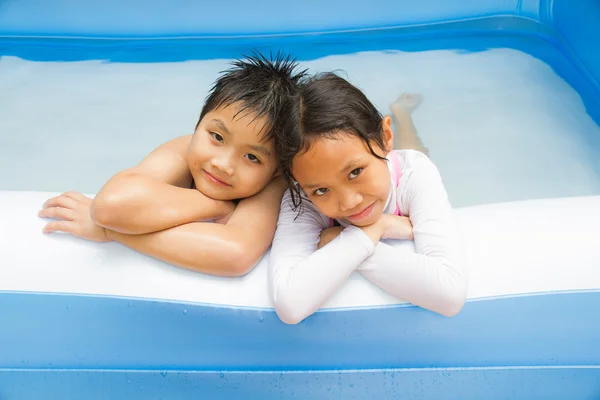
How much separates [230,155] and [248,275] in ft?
0.73

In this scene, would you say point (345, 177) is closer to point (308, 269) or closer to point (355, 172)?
point (355, 172)

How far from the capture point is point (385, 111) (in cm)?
226

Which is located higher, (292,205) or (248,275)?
(292,205)

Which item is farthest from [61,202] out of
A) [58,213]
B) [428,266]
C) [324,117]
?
[428,266]

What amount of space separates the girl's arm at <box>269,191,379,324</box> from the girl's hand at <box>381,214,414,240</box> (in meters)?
0.07

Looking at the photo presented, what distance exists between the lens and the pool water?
2006mm

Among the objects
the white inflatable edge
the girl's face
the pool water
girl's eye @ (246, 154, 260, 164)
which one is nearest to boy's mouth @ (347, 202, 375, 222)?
the girl's face

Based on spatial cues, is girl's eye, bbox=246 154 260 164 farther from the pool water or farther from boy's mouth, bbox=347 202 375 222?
the pool water

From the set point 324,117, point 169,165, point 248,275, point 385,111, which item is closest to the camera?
point 324,117

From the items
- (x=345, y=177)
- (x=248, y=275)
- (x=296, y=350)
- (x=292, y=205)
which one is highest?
(x=345, y=177)

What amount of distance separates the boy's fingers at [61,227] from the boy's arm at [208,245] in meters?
0.08

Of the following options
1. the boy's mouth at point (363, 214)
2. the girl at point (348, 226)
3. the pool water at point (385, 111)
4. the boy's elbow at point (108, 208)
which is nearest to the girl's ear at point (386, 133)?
the girl at point (348, 226)

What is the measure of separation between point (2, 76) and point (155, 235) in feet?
5.55

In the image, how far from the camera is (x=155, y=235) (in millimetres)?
1152
